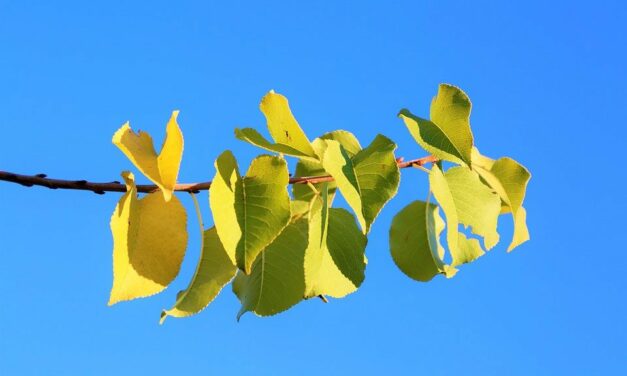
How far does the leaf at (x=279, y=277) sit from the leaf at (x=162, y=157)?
1.12 feet

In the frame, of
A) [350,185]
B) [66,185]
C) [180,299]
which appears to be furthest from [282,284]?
[66,185]

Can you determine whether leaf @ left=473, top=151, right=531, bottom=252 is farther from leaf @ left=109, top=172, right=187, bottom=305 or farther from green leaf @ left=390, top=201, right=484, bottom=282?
leaf @ left=109, top=172, right=187, bottom=305

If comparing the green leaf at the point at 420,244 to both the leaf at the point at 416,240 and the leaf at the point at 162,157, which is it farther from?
the leaf at the point at 162,157

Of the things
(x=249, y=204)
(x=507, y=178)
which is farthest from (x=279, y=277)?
(x=507, y=178)

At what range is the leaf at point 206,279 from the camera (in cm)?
161

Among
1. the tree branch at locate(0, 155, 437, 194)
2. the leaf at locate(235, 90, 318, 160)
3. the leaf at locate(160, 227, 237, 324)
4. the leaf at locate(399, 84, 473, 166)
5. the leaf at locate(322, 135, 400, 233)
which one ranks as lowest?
the leaf at locate(160, 227, 237, 324)

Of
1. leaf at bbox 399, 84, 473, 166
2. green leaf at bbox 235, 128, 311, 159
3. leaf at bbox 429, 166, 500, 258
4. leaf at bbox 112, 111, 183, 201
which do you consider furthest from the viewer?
leaf at bbox 429, 166, 500, 258

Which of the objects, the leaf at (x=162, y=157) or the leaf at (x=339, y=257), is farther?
the leaf at (x=339, y=257)

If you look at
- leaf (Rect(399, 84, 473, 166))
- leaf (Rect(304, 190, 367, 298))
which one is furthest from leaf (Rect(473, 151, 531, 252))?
leaf (Rect(304, 190, 367, 298))

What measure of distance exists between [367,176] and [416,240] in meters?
0.54

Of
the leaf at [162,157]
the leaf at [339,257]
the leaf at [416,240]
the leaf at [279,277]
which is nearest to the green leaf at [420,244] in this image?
the leaf at [416,240]

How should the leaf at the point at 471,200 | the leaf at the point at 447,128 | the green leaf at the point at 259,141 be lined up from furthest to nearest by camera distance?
the leaf at the point at 471,200, the leaf at the point at 447,128, the green leaf at the point at 259,141

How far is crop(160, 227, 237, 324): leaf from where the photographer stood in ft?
5.30

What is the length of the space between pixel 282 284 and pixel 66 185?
1.68 feet
